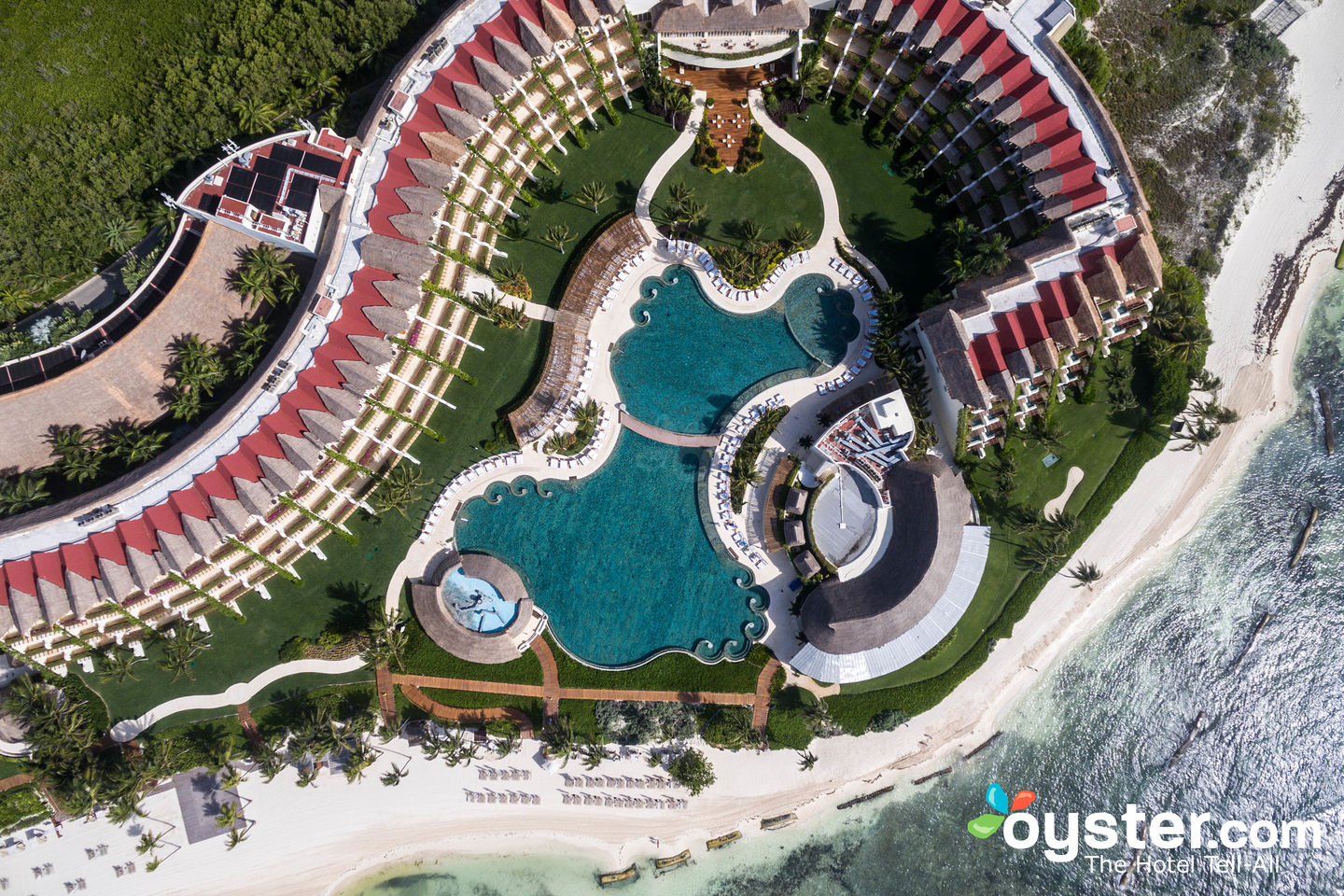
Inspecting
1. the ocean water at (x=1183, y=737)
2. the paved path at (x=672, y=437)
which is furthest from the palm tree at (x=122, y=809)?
the paved path at (x=672, y=437)

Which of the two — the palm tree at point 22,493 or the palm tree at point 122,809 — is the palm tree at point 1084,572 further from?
the palm tree at point 22,493

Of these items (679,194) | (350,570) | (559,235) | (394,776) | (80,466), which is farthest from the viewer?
(350,570)

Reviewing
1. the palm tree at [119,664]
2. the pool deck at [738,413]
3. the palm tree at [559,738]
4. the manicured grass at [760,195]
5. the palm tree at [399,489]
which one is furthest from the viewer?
the manicured grass at [760,195]

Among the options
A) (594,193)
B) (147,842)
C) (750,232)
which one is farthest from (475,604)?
(750,232)

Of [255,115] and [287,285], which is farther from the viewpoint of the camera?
[255,115]

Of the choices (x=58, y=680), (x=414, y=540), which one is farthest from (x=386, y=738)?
(x=58, y=680)

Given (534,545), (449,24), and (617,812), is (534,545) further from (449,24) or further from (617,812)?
(449,24)

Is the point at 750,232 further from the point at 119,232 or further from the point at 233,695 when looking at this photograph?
the point at 233,695

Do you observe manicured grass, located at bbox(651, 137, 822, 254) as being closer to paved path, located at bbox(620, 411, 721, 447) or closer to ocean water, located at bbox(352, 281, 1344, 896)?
paved path, located at bbox(620, 411, 721, 447)
